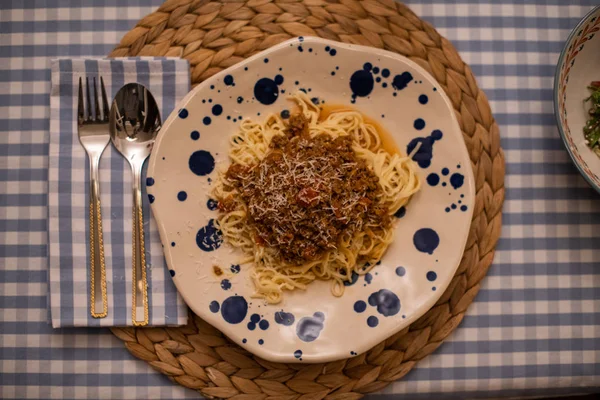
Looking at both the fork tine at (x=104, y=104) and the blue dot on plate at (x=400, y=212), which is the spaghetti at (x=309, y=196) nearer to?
the blue dot on plate at (x=400, y=212)

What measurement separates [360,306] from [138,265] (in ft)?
3.35

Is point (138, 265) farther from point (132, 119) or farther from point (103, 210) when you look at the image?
point (132, 119)

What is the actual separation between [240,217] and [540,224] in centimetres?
143

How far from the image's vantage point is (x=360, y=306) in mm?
2406

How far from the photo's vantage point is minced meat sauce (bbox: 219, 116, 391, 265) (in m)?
2.26

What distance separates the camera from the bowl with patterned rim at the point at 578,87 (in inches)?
92.0

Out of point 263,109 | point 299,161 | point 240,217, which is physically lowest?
point 240,217

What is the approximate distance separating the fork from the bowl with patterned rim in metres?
2.03

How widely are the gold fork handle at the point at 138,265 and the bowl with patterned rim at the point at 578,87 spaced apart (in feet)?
6.19

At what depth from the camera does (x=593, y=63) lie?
2512mm

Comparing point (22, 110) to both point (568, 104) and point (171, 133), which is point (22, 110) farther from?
point (568, 104)

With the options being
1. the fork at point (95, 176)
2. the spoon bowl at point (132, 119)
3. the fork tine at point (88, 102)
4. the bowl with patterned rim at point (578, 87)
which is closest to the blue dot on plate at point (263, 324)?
the fork at point (95, 176)

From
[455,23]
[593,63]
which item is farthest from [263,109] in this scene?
[593,63]

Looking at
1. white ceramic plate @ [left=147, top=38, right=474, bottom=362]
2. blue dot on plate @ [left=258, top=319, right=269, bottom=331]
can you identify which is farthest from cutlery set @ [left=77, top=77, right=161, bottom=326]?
blue dot on plate @ [left=258, top=319, right=269, bottom=331]
